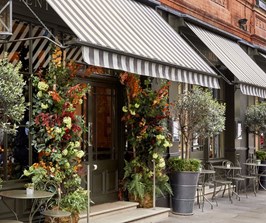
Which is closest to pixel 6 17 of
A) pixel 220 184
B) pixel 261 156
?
pixel 220 184

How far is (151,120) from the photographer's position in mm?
9125

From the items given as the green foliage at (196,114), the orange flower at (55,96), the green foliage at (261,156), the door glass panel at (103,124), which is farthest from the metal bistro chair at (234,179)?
the orange flower at (55,96)

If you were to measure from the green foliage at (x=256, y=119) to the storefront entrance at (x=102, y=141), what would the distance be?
5.48 meters

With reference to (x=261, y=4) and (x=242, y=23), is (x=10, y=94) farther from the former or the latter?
(x=261, y=4)

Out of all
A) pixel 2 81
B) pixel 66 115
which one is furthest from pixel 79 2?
Result: pixel 2 81

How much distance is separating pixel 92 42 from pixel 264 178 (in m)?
9.69

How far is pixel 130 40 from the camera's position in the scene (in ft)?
23.1

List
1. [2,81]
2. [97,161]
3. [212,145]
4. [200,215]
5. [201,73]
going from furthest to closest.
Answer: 1. [212,145]
2. [200,215]
3. [97,161]
4. [201,73]
5. [2,81]

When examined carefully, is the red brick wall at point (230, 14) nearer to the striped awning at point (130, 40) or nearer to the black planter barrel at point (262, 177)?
the striped awning at point (130, 40)

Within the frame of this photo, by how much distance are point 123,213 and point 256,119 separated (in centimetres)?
632

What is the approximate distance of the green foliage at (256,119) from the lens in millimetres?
13180

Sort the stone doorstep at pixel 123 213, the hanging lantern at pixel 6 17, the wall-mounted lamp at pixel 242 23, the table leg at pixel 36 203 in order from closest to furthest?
the hanging lantern at pixel 6 17 → the table leg at pixel 36 203 → the stone doorstep at pixel 123 213 → the wall-mounted lamp at pixel 242 23

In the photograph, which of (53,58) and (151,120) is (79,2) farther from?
(151,120)

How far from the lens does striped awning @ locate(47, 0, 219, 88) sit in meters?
6.03
